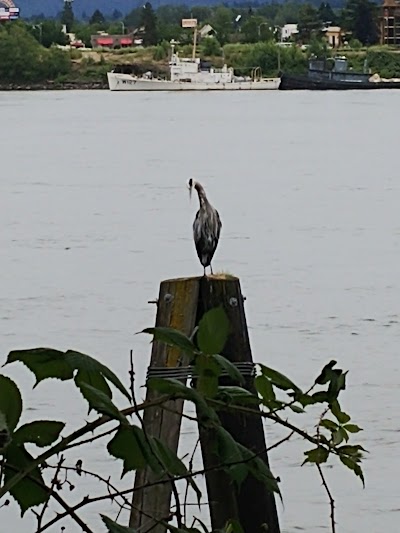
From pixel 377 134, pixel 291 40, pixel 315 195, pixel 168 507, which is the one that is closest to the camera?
pixel 168 507

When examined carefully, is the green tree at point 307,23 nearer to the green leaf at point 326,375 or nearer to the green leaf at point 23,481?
the green leaf at point 326,375

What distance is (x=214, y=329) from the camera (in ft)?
3.62

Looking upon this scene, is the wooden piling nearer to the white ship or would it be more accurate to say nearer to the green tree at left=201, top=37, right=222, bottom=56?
the white ship

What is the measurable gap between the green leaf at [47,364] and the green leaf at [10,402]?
3 centimetres

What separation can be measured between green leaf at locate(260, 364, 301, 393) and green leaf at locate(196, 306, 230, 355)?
119mm

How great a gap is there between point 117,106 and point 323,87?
21.4 m

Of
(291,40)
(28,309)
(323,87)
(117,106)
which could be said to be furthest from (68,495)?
(291,40)

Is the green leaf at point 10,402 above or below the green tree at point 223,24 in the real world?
above

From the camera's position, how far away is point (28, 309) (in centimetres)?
737

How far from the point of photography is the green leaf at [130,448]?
1049 mm

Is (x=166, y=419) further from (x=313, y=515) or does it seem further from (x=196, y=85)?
(x=196, y=85)

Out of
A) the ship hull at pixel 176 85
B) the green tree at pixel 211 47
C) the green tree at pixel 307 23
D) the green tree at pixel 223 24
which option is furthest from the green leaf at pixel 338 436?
the green tree at pixel 307 23

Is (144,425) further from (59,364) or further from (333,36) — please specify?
(333,36)

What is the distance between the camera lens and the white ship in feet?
216
